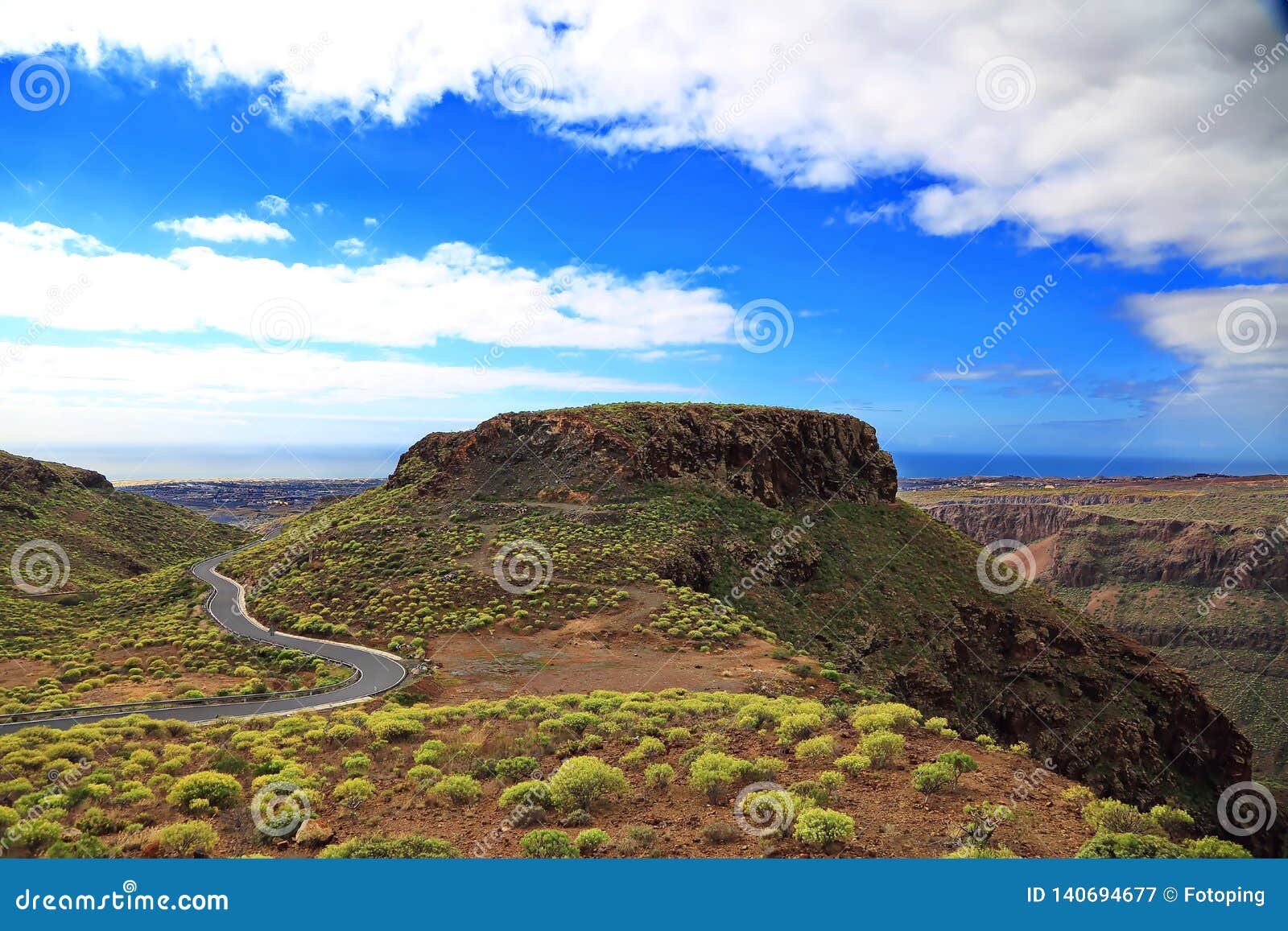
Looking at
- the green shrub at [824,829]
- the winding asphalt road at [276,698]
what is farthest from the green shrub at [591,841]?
the winding asphalt road at [276,698]

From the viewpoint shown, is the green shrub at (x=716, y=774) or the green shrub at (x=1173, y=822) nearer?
the green shrub at (x=1173, y=822)

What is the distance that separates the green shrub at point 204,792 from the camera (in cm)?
1236

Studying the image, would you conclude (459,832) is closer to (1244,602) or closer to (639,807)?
(639,807)

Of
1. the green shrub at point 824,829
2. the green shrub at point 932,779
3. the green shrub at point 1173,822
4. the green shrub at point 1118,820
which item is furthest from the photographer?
the green shrub at point 932,779

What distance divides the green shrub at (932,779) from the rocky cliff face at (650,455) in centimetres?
3983

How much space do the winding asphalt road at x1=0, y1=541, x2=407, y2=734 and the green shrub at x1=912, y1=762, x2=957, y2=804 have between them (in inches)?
764

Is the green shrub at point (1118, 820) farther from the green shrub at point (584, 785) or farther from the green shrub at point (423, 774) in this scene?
the green shrub at point (423, 774)

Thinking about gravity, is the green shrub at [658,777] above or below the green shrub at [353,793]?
above

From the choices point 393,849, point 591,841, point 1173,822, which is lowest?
point 393,849

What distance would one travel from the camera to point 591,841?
9.76m

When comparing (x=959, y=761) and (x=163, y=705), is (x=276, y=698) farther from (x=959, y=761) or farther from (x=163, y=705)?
(x=959, y=761)

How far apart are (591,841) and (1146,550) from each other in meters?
148

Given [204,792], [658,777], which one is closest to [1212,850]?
[658,777]

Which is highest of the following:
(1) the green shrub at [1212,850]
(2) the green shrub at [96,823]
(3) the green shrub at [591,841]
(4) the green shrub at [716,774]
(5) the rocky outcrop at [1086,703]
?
(1) the green shrub at [1212,850]
